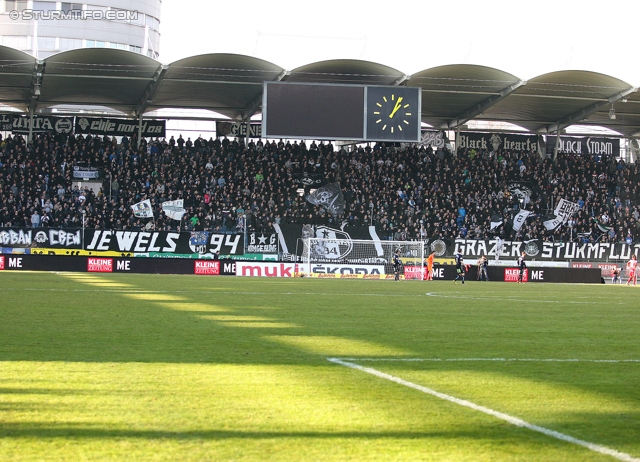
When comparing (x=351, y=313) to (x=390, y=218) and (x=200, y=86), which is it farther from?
(x=200, y=86)

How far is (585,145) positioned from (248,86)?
90.3 ft

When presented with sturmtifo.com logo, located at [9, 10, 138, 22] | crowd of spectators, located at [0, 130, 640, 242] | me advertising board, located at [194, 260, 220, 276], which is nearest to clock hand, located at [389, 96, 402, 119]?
crowd of spectators, located at [0, 130, 640, 242]

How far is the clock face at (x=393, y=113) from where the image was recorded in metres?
44.5

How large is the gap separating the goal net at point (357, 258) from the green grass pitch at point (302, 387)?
94.8 feet

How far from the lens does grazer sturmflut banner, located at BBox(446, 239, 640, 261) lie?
48094mm

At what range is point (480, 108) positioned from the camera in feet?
182

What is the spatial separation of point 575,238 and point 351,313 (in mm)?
35394

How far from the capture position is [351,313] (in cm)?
1809

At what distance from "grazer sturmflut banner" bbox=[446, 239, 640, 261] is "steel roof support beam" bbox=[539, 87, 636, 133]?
966cm

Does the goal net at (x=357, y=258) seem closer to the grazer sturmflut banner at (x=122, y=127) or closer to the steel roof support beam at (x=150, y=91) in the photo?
the steel roof support beam at (x=150, y=91)

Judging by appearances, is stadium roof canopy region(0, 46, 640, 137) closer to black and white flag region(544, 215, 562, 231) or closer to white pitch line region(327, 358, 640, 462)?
black and white flag region(544, 215, 562, 231)

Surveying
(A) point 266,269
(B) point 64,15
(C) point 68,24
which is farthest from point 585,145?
(C) point 68,24

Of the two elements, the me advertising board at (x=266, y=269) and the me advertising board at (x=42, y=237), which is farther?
the me advertising board at (x=266, y=269)

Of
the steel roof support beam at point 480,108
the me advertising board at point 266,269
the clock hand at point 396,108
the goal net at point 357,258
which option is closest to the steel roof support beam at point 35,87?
the me advertising board at point 266,269
